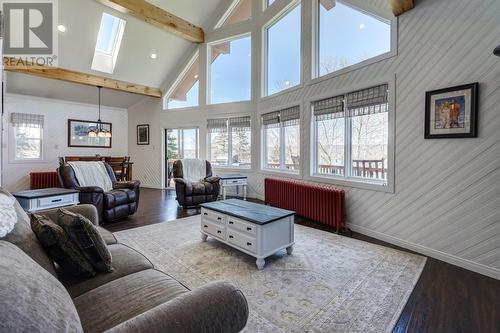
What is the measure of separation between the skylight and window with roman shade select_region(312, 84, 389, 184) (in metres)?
5.04

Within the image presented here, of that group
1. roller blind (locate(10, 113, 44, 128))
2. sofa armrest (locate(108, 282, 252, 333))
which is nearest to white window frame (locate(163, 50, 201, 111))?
roller blind (locate(10, 113, 44, 128))

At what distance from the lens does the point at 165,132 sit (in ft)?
25.2

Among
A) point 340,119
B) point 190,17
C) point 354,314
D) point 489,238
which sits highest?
point 190,17

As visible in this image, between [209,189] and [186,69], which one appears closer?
[209,189]

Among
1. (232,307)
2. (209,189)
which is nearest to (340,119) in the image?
(209,189)

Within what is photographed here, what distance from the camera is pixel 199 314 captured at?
93 centimetres

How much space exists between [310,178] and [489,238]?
96.6 inches

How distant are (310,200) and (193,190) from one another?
228 centimetres

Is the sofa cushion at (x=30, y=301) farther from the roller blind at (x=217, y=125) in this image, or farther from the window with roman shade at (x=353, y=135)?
the roller blind at (x=217, y=125)

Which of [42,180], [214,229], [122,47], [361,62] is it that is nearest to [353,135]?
[361,62]

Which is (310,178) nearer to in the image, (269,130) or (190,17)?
(269,130)

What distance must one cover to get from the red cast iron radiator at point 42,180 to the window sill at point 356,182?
6.25 metres

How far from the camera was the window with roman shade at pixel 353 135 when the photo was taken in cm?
343

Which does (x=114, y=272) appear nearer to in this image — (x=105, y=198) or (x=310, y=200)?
(x=105, y=198)
